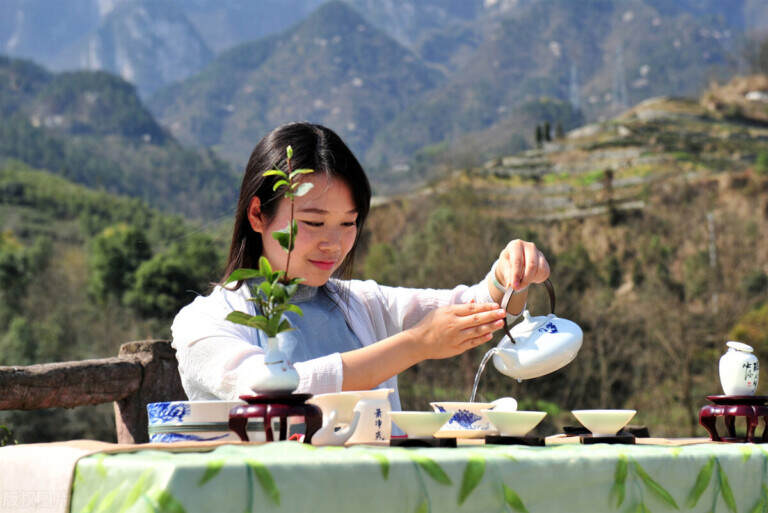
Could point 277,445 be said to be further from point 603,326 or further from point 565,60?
point 565,60

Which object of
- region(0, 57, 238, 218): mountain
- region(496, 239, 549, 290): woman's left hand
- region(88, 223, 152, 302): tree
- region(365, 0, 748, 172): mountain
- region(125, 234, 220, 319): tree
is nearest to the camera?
region(496, 239, 549, 290): woman's left hand

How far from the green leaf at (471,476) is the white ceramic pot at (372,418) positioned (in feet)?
0.77

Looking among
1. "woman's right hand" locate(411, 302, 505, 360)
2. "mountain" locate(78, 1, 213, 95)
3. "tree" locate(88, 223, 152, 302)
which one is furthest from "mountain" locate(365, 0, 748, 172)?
"woman's right hand" locate(411, 302, 505, 360)

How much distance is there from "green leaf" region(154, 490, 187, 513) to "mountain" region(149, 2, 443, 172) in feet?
395

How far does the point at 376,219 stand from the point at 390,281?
16.0m

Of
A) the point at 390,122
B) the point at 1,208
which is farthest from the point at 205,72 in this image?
the point at 1,208

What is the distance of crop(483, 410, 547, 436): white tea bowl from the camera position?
1.50 metres

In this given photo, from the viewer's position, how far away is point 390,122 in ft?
435

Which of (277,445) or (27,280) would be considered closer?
(277,445)

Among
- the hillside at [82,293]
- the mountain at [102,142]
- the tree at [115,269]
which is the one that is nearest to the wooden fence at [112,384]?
the hillside at [82,293]

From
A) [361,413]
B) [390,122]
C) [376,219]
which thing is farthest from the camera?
[390,122]

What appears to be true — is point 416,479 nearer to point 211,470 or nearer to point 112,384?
point 211,470

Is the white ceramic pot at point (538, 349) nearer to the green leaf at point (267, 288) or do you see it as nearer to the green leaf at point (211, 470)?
the green leaf at point (267, 288)

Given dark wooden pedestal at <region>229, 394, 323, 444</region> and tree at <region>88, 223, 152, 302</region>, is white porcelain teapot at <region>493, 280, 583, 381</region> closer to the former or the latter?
dark wooden pedestal at <region>229, 394, 323, 444</region>
